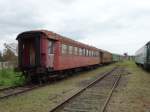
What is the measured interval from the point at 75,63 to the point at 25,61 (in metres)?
6.88

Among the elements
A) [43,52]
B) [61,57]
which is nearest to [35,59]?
[43,52]

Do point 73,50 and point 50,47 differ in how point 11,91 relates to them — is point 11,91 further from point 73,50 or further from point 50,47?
point 73,50

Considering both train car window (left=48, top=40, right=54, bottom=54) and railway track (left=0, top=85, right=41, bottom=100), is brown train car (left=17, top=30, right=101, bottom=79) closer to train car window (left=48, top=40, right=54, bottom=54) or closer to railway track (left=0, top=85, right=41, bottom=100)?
train car window (left=48, top=40, right=54, bottom=54)

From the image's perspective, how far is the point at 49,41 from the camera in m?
17.1

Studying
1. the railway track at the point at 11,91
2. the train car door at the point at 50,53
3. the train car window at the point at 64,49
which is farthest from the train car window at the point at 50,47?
the railway track at the point at 11,91

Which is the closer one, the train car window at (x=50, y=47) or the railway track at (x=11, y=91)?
the railway track at (x=11, y=91)

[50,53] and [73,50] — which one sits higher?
[73,50]

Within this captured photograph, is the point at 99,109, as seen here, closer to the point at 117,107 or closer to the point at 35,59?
the point at 117,107

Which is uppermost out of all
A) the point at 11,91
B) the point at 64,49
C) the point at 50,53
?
the point at 64,49

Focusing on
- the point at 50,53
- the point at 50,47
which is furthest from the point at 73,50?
the point at 50,53

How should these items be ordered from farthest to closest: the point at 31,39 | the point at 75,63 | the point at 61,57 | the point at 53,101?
1. the point at 75,63
2. the point at 61,57
3. the point at 31,39
4. the point at 53,101

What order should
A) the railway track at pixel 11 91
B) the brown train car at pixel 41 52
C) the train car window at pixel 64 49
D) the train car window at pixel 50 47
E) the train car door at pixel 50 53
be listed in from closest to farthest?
the railway track at pixel 11 91 < the brown train car at pixel 41 52 < the train car door at pixel 50 53 < the train car window at pixel 50 47 < the train car window at pixel 64 49

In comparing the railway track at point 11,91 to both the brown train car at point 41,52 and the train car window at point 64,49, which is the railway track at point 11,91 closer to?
the brown train car at point 41,52

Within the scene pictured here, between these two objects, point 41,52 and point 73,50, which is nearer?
point 41,52
